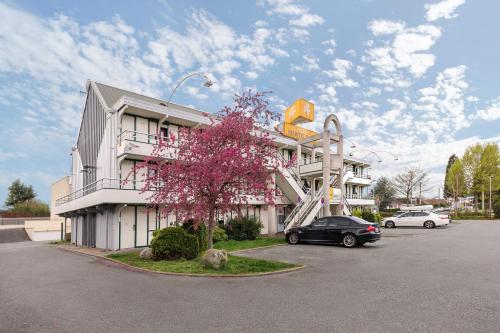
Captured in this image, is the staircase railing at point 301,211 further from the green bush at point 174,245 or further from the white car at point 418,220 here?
the white car at point 418,220

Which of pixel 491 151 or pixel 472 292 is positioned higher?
pixel 491 151

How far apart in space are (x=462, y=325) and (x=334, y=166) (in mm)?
18828

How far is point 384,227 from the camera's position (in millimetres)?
31266

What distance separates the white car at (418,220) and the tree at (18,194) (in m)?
69.2

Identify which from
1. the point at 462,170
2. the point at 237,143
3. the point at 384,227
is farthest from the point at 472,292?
the point at 462,170

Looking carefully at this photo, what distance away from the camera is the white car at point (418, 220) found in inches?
1140

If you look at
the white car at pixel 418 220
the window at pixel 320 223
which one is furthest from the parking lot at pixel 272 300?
the white car at pixel 418 220

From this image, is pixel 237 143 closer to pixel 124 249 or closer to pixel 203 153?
pixel 203 153

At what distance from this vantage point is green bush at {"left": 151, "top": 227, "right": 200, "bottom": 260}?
40.4 ft

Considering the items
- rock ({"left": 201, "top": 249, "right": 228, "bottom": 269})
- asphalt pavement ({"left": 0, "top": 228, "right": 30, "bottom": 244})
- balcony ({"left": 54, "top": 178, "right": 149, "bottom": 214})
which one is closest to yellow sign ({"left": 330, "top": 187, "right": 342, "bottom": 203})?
balcony ({"left": 54, "top": 178, "right": 149, "bottom": 214})

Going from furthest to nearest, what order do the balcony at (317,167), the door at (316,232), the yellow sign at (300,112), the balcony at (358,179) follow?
the balcony at (358,179) < the yellow sign at (300,112) < the balcony at (317,167) < the door at (316,232)

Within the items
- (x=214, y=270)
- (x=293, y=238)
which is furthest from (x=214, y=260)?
(x=293, y=238)

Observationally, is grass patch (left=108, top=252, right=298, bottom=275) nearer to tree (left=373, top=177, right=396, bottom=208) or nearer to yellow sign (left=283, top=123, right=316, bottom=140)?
yellow sign (left=283, top=123, right=316, bottom=140)

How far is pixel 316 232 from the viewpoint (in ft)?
54.9
